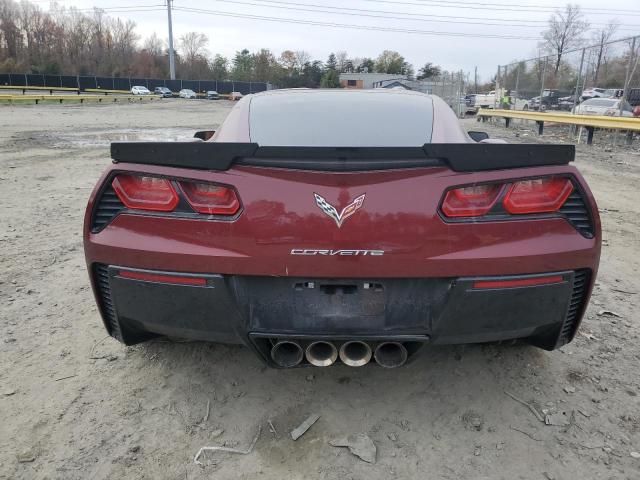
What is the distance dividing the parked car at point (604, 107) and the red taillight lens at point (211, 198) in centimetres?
1468

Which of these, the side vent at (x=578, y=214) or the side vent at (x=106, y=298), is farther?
the side vent at (x=106, y=298)

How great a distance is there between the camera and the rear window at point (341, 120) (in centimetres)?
249

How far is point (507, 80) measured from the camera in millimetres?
22531

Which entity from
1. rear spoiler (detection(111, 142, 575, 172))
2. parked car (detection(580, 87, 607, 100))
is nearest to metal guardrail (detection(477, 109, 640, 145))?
parked car (detection(580, 87, 607, 100))

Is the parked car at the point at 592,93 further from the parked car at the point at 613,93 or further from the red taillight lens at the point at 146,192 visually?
the red taillight lens at the point at 146,192

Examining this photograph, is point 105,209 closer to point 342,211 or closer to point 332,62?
point 342,211

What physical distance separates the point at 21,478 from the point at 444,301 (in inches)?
72.2

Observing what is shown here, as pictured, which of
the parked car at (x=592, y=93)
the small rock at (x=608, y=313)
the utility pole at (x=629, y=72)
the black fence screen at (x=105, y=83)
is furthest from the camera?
the black fence screen at (x=105, y=83)

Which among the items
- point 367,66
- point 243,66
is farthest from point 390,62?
point 243,66

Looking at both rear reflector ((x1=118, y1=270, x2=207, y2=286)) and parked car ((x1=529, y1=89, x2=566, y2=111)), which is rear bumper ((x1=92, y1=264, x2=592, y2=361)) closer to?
rear reflector ((x1=118, y1=270, x2=207, y2=286))

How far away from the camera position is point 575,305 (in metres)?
2.17

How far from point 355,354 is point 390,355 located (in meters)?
0.15

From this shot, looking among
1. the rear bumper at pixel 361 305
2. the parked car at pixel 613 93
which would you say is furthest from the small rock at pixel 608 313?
the parked car at pixel 613 93

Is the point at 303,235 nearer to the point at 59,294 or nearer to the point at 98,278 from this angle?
the point at 98,278
